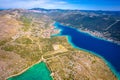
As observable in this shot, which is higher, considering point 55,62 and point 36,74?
point 55,62

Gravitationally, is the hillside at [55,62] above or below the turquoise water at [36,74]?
above

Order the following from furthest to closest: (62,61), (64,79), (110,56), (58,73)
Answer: (110,56) → (62,61) → (58,73) → (64,79)

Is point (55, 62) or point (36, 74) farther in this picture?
point (55, 62)

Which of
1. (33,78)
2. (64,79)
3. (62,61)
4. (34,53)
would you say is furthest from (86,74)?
(34,53)

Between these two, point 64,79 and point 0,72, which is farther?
point 0,72

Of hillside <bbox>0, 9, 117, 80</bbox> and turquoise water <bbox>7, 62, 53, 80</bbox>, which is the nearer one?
turquoise water <bbox>7, 62, 53, 80</bbox>

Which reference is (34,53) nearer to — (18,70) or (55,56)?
(55,56)

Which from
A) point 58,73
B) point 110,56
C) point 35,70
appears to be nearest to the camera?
point 58,73

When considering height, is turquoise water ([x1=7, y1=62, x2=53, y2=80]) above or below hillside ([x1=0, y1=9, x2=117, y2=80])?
below
